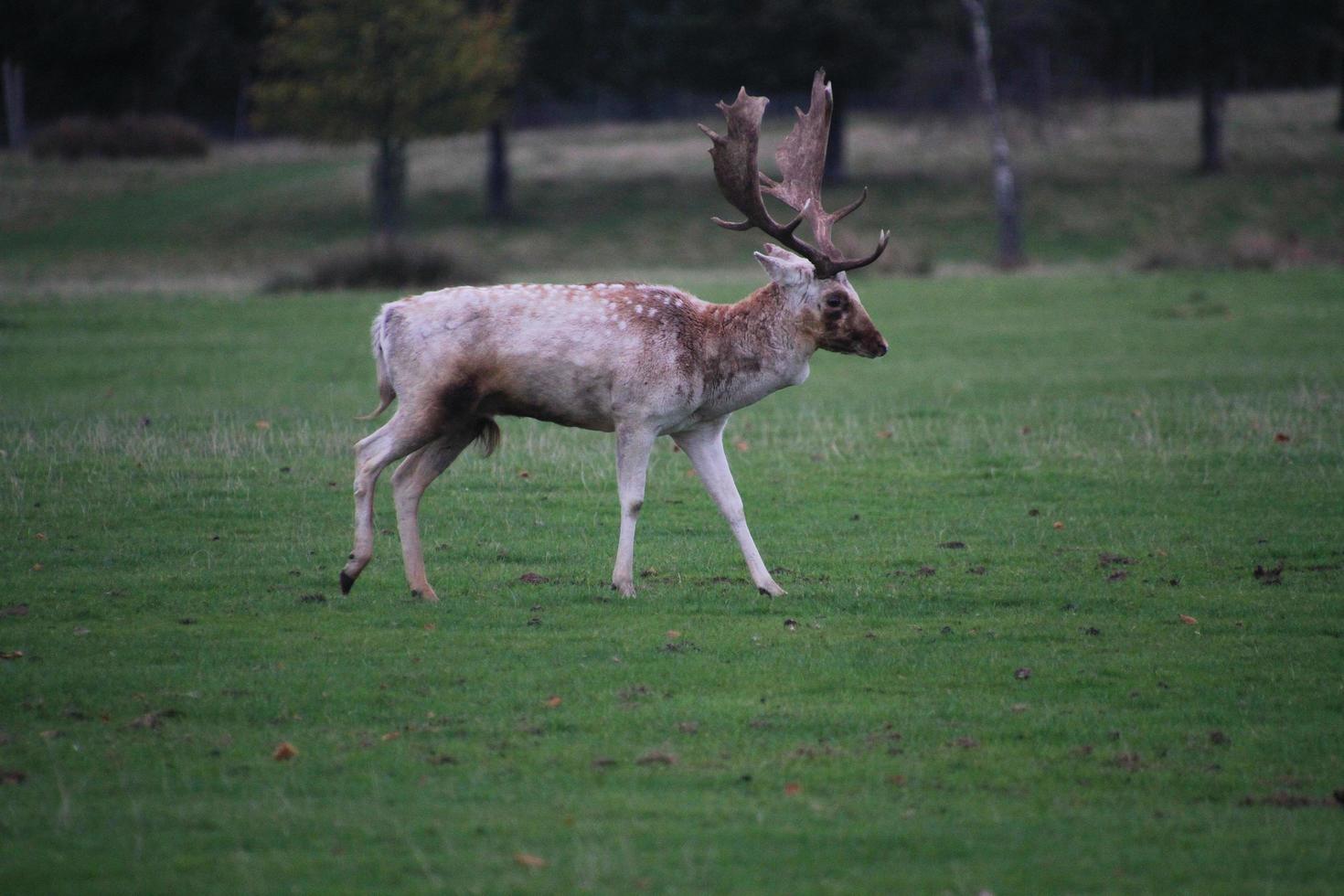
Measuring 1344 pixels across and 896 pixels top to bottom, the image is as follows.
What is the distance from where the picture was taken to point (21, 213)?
57000 millimetres

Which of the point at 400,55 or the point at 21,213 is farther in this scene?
A: the point at 21,213

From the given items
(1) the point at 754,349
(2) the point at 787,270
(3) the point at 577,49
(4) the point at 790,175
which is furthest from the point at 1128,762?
(3) the point at 577,49

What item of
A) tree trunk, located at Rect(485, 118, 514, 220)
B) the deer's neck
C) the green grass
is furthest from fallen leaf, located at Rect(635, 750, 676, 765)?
tree trunk, located at Rect(485, 118, 514, 220)

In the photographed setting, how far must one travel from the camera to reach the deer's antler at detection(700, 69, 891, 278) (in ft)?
A: 35.3

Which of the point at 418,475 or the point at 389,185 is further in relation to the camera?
the point at 389,185

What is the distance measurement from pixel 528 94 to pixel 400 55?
1010cm

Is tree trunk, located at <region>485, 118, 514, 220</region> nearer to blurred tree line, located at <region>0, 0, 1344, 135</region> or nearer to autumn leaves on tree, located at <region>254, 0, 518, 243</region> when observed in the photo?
blurred tree line, located at <region>0, 0, 1344, 135</region>

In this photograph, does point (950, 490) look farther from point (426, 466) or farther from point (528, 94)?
point (528, 94)

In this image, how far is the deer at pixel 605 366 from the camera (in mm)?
10062

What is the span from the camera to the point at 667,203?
2349 inches

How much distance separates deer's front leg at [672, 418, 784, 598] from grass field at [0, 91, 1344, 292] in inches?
1072

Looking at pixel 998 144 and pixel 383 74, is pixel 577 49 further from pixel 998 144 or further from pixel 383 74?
pixel 998 144

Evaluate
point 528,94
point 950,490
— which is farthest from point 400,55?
point 950,490

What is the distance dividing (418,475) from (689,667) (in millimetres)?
3016
